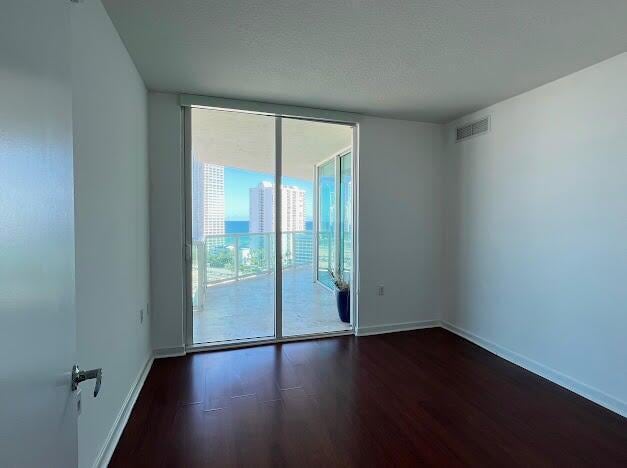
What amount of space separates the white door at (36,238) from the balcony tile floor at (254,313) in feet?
8.94

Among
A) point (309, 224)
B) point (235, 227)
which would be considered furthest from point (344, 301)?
point (235, 227)

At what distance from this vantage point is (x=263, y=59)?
2.31m

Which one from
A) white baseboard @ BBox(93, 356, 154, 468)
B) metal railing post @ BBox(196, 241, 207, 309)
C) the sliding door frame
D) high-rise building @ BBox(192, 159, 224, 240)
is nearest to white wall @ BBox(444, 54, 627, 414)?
the sliding door frame

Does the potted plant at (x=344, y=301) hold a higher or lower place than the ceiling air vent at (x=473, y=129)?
lower

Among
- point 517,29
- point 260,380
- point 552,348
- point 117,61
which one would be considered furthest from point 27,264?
point 552,348

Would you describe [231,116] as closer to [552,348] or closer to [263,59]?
[263,59]

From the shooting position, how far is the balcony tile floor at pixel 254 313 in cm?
356

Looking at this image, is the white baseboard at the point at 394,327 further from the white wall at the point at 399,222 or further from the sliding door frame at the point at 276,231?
the sliding door frame at the point at 276,231

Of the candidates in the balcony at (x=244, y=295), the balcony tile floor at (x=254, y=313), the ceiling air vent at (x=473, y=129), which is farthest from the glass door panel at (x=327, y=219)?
the ceiling air vent at (x=473, y=129)

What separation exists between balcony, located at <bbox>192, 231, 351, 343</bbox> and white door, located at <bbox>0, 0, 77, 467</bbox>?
2491mm

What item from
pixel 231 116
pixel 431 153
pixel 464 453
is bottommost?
pixel 464 453

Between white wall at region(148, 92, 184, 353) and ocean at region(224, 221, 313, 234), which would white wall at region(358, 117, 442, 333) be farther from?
white wall at region(148, 92, 184, 353)

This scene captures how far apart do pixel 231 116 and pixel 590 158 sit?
10.3 feet

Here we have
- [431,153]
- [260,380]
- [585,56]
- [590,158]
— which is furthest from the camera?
[431,153]
